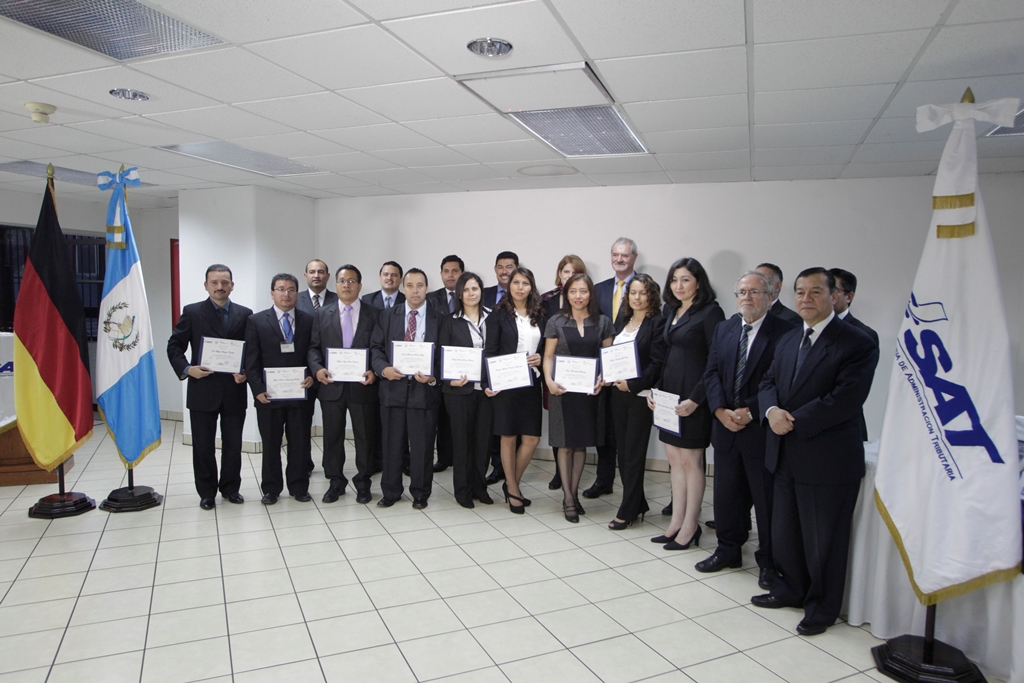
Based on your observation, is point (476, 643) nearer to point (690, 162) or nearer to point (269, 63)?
point (269, 63)

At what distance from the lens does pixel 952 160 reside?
2.54 metres

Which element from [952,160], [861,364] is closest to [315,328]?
[861,364]

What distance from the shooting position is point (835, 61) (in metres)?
2.95

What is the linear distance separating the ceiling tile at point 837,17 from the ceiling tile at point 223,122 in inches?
120

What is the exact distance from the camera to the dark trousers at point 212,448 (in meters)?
4.67

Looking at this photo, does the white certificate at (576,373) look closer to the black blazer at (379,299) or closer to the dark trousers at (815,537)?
the dark trousers at (815,537)

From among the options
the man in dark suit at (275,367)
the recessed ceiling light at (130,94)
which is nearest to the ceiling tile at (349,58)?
the recessed ceiling light at (130,94)

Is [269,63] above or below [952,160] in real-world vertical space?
above

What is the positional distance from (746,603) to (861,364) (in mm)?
1415

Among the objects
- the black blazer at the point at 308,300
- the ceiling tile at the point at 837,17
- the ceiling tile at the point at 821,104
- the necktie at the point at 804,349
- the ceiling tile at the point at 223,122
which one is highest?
the ceiling tile at the point at 223,122

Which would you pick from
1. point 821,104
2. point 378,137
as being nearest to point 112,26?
point 378,137

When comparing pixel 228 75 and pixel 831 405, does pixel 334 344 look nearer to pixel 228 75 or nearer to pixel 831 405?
pixel 228 75

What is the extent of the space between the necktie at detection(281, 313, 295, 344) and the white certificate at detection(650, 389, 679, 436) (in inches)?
106

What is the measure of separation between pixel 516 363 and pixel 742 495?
1.70 m
